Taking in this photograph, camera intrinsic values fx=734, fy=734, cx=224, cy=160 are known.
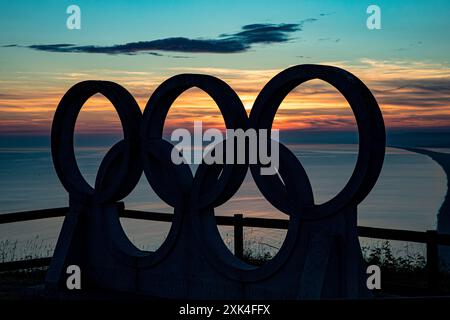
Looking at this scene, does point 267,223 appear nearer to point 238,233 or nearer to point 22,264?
point 238,233

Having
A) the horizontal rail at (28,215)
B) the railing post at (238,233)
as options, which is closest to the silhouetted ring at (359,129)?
the railing post at (238,233)

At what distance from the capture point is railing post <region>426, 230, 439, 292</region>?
334 inches

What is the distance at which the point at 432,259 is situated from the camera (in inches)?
344

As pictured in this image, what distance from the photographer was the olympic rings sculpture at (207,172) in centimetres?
685

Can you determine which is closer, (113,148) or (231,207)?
(113,148)

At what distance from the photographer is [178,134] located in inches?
295

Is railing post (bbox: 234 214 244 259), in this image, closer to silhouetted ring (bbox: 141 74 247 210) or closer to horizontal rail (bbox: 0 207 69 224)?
silhouetted ring (bbox: 141 74 247 210)

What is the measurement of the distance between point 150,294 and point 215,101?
2448 mm

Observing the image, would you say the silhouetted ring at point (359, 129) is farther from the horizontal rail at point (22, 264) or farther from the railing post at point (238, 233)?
the horizontal rail at point (22, 264)

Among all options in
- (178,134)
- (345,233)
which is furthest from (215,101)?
(345,233)

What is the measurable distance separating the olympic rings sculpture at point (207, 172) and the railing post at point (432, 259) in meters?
1.92

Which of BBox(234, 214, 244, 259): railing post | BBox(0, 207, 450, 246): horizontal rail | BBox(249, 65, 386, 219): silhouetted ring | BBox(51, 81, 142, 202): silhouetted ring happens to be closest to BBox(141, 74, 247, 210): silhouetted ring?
BBox(51, 81, 142, 202): silhouetted ring

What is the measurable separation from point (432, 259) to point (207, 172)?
9.75 ft

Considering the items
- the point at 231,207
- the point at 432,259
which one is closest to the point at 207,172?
the point at 432,259
